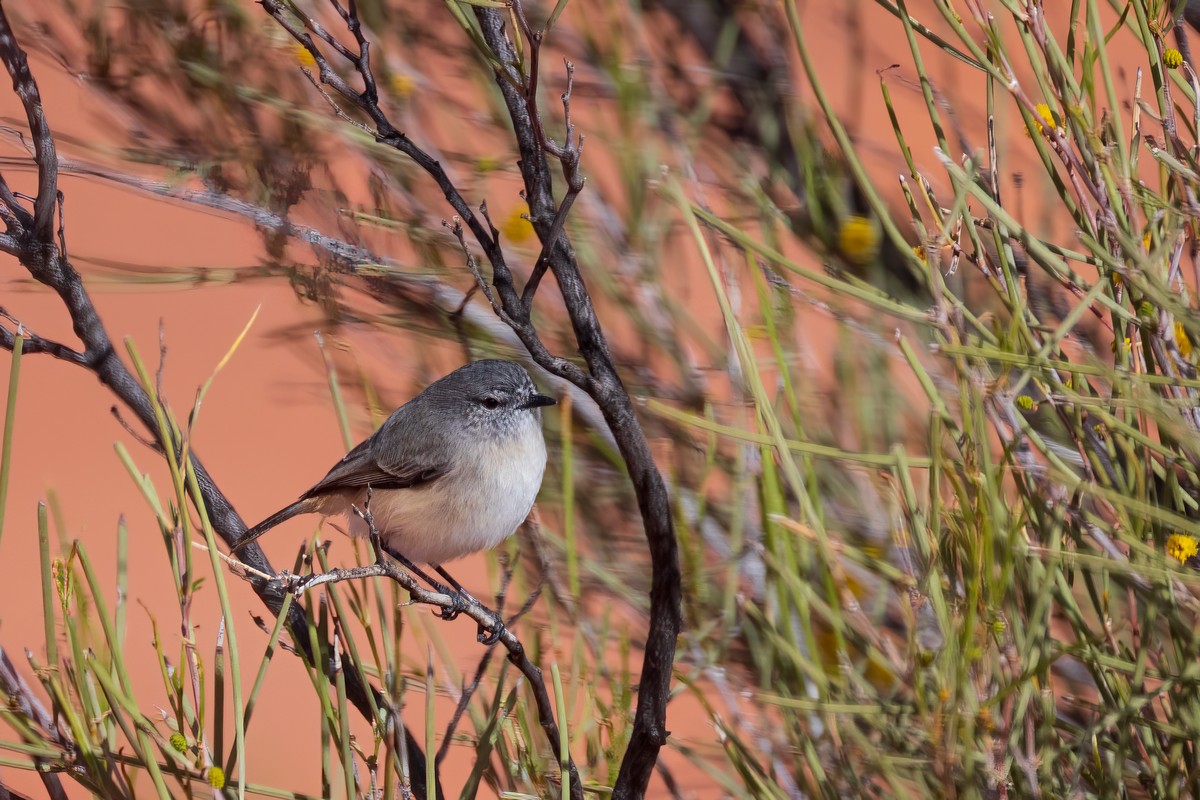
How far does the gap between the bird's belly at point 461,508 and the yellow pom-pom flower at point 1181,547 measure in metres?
0.59

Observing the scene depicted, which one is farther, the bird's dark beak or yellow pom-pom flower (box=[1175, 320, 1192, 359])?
the bird's dark beak

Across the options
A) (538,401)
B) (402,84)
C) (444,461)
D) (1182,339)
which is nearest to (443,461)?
(444,461)

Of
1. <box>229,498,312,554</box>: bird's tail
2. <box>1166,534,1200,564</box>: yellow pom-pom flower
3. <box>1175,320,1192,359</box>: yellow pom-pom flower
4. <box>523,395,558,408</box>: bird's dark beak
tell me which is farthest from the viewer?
<box>523,395,558,408</box>: bird's dark beak

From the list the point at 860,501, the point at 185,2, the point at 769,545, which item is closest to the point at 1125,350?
the point at 769,545

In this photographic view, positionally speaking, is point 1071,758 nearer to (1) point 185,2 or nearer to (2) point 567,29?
(2) point 567,29

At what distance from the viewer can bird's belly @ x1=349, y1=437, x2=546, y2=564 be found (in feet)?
3.66

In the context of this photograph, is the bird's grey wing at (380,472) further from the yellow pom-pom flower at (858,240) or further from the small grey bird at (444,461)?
the yellow pom-pom flower at (858,240)

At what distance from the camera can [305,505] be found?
1281mm

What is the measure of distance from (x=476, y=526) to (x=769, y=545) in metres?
0.49

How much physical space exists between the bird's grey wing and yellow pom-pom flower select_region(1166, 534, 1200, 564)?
805 mm

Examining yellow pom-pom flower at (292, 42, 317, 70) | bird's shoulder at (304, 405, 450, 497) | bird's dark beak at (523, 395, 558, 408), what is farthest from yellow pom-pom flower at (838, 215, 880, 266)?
yellow pom-pom flower at (292, 42, 317, 70)

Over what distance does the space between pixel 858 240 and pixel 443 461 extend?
0.53 meters

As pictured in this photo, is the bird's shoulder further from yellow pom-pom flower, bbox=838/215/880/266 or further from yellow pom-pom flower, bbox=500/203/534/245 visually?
yellow pom-pom flower, bbox=838/215/880/266

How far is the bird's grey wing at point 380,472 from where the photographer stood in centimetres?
122
